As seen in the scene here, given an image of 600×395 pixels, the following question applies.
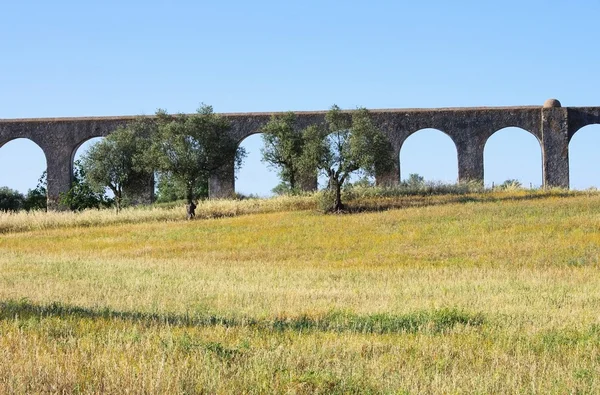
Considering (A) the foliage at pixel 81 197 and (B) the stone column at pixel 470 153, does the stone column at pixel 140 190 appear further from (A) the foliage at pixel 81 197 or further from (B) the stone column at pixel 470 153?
(B) the stone column at pixel 470 153

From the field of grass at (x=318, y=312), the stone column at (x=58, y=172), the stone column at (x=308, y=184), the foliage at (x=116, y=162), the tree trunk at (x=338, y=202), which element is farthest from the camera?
the stone column at (x=58, y=172)

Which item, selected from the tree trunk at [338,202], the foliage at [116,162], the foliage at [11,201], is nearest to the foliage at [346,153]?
the tree trunk at [338,202]

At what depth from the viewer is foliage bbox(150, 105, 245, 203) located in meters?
37.5

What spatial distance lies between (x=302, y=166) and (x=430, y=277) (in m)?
20.5

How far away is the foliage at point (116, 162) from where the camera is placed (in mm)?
40781

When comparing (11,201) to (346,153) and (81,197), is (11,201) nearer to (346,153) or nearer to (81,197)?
(81,197)

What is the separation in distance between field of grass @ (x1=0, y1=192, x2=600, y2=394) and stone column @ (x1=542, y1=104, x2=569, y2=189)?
15768 millimetres

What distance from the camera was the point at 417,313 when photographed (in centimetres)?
1036

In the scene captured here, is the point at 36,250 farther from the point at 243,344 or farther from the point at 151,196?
the point at 243,344

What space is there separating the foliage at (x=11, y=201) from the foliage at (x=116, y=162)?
1665 cm

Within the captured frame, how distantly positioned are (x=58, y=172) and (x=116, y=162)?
6012 mm

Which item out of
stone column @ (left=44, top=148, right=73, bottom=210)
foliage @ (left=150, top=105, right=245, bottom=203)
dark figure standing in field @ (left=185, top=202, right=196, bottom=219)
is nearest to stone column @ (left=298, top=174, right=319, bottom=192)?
foliage @ (left=150, top=105, right=245, bottom=203)

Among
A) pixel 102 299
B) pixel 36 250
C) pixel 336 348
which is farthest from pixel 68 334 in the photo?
pixel 36 250

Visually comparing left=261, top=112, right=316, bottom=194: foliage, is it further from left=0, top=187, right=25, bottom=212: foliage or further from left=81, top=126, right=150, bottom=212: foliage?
left=0, top=187, right=25, bottom=212: foliage
